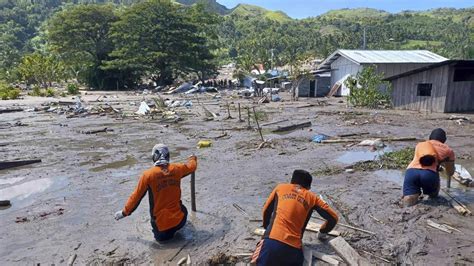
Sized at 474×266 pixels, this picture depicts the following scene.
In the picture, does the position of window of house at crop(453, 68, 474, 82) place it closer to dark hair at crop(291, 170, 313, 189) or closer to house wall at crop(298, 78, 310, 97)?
house wall at crop(298, 78, 310, 97)

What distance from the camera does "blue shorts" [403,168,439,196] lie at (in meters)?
6.82

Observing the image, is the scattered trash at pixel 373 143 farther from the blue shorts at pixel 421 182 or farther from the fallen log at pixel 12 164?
the fallen log at pixel 12 164

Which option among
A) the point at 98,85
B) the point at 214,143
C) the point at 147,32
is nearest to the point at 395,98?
the point at 214,143

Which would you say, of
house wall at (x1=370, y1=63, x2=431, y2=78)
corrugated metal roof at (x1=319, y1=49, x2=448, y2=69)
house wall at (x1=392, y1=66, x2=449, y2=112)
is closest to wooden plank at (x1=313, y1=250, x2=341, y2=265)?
house wall at (x1=392, y1=66, x2=449, y2=112)

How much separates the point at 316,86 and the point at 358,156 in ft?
97.7

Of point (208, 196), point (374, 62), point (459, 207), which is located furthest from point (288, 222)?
point (374, 62)

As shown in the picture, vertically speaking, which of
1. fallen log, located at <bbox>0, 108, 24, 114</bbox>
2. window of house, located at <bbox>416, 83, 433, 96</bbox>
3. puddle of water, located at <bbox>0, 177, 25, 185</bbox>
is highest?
window of house, located at <bbox>416, 83, 433, 96</bbox>

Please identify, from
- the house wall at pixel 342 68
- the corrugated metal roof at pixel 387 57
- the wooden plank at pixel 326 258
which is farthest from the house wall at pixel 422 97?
the wooden plank at pixel 326 258

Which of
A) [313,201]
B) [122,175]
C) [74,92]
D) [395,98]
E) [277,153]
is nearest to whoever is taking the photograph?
[313,201]

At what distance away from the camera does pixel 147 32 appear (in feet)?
172

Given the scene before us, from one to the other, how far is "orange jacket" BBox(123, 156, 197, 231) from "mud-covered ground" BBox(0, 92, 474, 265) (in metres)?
0.43

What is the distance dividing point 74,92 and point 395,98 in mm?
36921

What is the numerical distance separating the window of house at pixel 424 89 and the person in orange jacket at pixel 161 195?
22.1 meters

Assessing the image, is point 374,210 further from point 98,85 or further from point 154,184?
point 98,85
